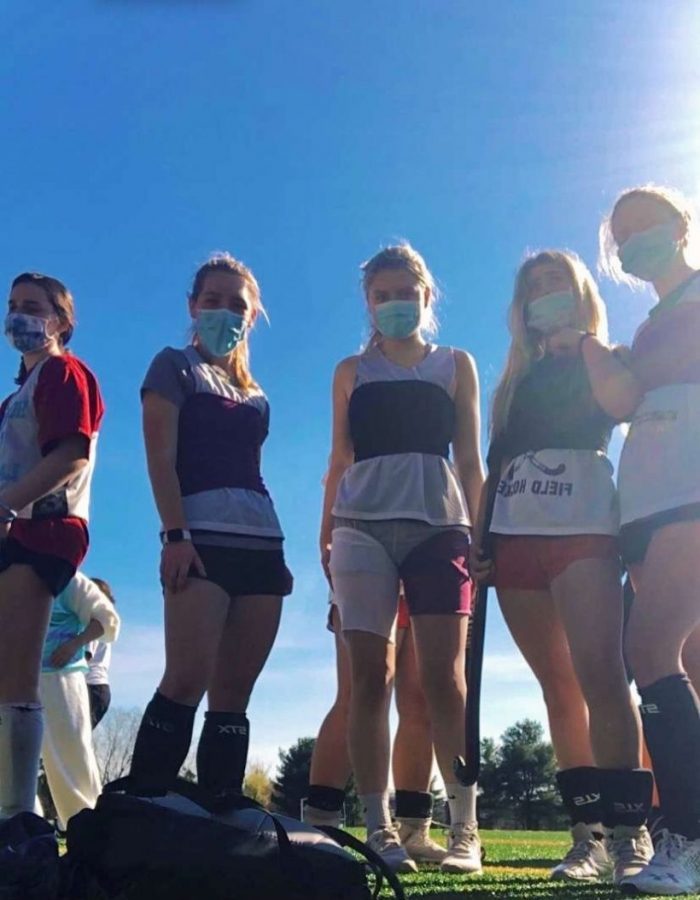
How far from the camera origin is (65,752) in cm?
523

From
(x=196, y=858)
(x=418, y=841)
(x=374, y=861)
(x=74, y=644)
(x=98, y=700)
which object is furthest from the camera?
(x=98, y=700)

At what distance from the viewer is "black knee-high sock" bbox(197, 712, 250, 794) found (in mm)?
3273

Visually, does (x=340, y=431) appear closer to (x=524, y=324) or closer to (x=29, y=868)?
(x=524, y=324)

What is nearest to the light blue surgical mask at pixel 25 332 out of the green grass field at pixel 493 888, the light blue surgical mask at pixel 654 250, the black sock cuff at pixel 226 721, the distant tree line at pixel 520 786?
the black sock cuff at pixel 226 721

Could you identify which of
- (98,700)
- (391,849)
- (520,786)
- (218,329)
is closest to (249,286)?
(218,329)

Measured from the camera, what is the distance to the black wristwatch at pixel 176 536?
337 centimetres

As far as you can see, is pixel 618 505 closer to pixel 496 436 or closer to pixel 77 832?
pixel 496 436

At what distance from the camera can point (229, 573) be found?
11.2 ft

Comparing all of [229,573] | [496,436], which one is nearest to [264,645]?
[229,573]

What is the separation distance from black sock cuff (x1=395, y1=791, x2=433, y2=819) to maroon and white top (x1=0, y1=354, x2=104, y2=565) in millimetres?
1874

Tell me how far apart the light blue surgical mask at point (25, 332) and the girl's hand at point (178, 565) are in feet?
3.59

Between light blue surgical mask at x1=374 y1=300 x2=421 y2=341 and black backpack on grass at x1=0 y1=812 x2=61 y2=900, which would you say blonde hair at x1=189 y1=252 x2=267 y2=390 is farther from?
black backpack on grass at x1=0 y1=812 x2=61 y2=900

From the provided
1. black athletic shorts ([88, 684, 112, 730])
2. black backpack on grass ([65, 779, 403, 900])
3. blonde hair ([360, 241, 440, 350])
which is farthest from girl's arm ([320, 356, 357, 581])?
black athletic shorts ([88, 684, 112, 730])

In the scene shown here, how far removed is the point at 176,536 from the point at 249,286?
4.02 feet
